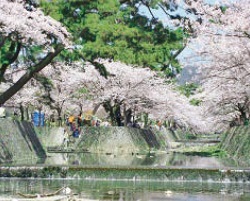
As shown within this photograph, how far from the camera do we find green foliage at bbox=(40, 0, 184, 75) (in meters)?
20.1

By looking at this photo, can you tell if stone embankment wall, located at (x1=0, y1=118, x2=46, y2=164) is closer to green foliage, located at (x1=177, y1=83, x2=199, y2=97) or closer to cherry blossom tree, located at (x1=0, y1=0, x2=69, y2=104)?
cherry blossom tree, located at (x1=0, y1=0, x2=69, y2=104)

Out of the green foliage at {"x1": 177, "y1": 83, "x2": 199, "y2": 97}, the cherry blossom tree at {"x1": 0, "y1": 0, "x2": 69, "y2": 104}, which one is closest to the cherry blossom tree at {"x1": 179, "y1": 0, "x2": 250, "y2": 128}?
the cherry blossom tree at {"x1": 0, "y1": 0, "x2": 69, "y2": 104}

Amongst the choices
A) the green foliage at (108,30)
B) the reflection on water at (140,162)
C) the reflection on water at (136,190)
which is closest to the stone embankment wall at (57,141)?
the reflection on water at (140,162)

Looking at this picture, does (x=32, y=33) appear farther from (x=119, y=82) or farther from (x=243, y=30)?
(x=119, y=82)

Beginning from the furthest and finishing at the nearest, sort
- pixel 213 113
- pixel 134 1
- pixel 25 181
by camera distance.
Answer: pixel 213 113, pixel 134 1, pixel 25 181

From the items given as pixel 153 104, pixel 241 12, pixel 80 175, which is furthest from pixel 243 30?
pixel 153 104

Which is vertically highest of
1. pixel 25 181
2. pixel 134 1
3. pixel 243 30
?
pixel 134 1

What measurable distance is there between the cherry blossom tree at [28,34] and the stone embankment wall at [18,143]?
3.95 meters

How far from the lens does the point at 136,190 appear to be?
14031mm

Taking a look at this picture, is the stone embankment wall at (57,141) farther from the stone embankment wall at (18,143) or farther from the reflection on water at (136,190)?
the reflection on water at (136,190)

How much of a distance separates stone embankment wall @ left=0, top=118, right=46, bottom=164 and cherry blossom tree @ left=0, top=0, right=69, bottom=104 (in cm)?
395

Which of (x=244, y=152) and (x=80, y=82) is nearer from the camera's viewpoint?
(x=244, y=152)

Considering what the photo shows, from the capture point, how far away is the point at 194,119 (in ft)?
182

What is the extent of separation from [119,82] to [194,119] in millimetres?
20562
